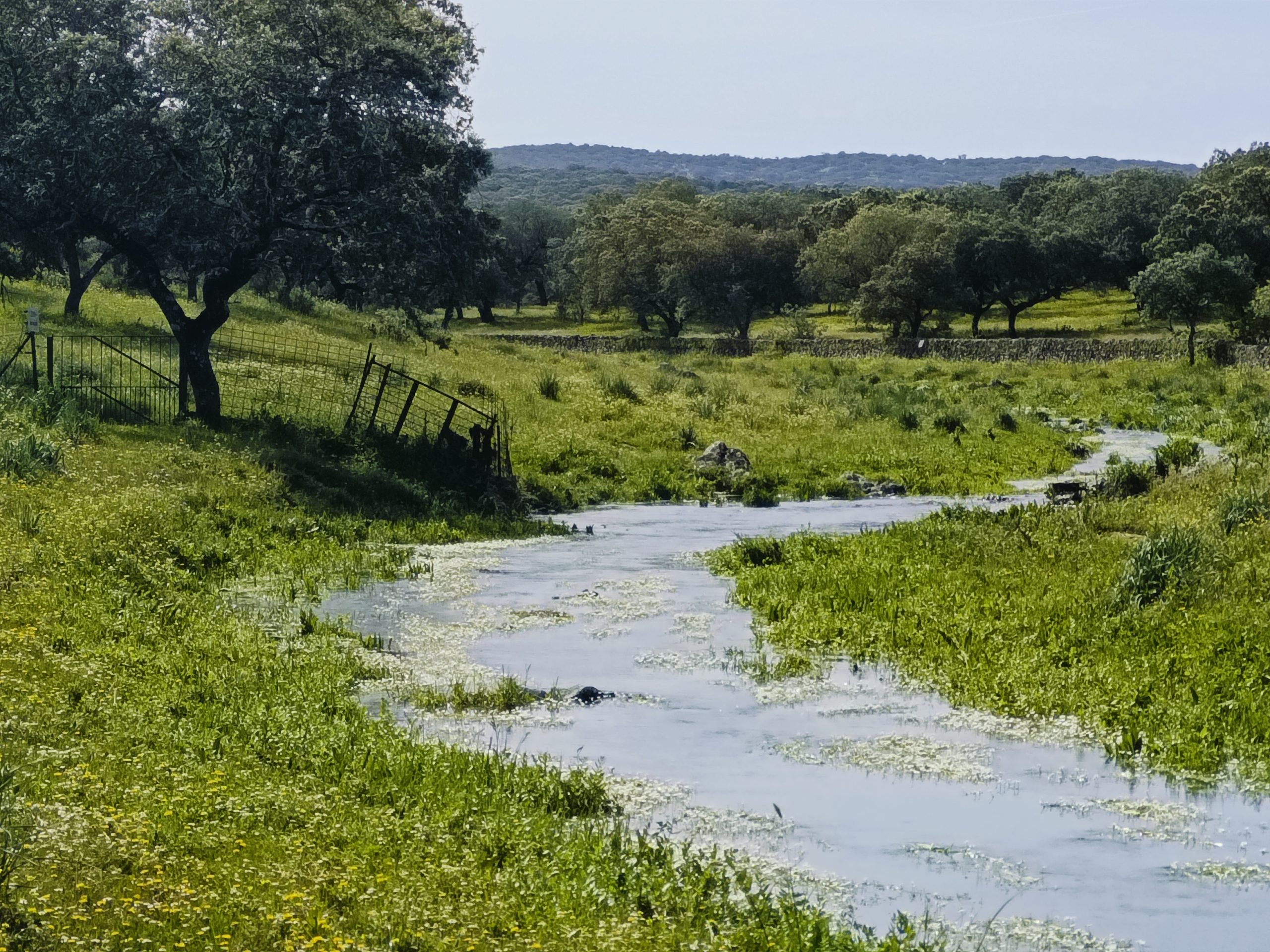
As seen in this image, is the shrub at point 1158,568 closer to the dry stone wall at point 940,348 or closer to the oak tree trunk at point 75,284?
the oak tree trunk at point 75,284

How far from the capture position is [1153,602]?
15336 millimetres

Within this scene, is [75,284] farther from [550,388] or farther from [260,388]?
[550,388]

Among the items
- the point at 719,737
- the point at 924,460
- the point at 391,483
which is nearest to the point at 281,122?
the point at 391,483

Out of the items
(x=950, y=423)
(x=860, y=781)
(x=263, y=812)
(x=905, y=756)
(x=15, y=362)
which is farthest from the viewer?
(x=950, y=423)

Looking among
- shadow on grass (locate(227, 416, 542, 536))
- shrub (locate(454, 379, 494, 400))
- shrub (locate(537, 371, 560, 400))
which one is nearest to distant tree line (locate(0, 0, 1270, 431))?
shadow on grass (locate(227, 416, 542, 536))

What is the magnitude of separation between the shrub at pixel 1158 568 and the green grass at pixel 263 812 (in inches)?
311

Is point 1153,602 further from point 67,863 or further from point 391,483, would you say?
point 391,483

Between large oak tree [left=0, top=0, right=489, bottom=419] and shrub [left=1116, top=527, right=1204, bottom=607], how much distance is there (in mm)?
17277

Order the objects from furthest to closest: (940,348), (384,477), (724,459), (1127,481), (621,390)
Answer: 1. (940,348)
2. (621,390)
3. (724,459)
4. (384,477)
5. (1127,481)

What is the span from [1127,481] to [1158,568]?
32.4ft

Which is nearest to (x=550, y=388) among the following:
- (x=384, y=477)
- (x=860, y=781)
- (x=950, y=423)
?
(x=950, y=423)

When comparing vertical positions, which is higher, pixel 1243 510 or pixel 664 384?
pixel 664 384

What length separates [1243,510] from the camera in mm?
19703

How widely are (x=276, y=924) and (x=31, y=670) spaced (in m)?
5.91
